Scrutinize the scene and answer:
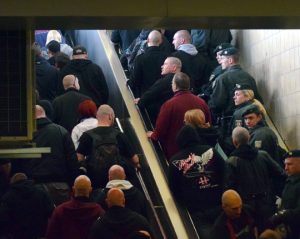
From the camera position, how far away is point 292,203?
1152cm

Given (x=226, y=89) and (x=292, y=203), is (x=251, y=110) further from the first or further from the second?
(x=292, y=203)

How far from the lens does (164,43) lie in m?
15.1

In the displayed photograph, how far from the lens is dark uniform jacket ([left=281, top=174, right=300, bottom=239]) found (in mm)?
11242

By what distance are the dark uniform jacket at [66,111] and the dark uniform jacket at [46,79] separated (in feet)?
3.86

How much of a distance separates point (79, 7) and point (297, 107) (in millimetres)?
4878

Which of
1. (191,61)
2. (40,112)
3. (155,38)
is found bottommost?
(40,112)

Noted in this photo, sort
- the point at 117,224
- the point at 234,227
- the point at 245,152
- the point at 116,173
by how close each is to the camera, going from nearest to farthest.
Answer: the point at 117,224
the point at 234,227
the point at 116,173
the point at 245,152

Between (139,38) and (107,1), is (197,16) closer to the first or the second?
(107,1)

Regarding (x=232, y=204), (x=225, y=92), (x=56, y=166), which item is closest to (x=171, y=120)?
(x=225, y=92)

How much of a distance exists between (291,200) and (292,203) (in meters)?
0.03

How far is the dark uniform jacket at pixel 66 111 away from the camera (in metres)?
13.4

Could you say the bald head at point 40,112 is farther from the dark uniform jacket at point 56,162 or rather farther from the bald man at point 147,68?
the bald man at point 147,68

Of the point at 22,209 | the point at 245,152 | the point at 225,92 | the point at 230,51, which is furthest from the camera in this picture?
the point at 230,51

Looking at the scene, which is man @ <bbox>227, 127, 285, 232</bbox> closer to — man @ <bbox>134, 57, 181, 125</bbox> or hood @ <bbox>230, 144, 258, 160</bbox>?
hood @ <bbox>230, 144, 258, 160</bbox>
